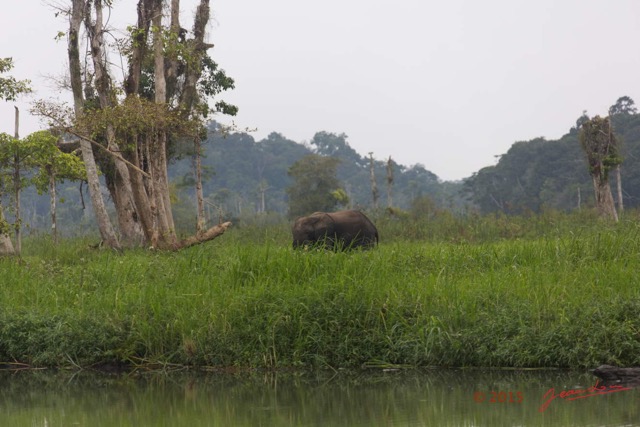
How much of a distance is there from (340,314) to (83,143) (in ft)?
→ 36.3

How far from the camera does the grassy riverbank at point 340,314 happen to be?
24.7 feet

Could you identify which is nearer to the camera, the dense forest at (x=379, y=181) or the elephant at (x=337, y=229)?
the elephant at (x=337, y=229)

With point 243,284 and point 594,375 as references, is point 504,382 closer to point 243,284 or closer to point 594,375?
point 594,375

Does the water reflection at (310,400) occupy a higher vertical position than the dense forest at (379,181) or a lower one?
lower

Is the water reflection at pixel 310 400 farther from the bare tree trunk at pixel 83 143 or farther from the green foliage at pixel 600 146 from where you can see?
the green foliage at pixel 600 146

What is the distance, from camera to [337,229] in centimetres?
1576

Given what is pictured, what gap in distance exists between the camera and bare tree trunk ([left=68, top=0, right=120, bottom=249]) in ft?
57.7

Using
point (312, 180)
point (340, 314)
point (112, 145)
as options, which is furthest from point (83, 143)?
point (312, 180)

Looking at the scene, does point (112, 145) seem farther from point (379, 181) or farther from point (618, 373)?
point (379, 181)

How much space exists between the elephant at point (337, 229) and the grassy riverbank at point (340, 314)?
5.20 metres

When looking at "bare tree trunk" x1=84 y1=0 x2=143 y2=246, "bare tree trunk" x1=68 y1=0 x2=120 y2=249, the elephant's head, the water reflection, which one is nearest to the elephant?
the elephant's head

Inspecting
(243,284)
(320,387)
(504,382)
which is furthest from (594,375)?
(243,284)

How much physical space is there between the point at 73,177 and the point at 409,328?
43.6 ft

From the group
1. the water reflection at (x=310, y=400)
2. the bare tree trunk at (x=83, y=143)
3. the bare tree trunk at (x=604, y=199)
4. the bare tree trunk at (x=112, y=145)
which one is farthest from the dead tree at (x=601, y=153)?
the water reflection at (x=310, y=400)
